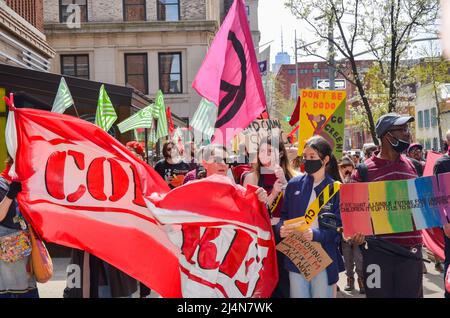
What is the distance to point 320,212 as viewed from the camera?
4867 mm

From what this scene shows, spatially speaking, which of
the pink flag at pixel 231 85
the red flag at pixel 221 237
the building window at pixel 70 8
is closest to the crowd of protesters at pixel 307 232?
the red flag at pixel 221 237

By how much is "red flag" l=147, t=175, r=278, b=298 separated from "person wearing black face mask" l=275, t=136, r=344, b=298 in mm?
202

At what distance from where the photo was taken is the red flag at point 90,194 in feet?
16.8

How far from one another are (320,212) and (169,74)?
29.6 m

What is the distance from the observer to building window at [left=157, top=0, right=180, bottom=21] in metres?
33.8

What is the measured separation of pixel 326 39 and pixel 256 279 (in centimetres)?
1391

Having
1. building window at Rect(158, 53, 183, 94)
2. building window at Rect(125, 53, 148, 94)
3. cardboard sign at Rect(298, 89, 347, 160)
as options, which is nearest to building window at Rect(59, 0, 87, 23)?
building window at Rect(125, 53, 148, 94)

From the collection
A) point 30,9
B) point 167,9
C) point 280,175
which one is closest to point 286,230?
point 280,175

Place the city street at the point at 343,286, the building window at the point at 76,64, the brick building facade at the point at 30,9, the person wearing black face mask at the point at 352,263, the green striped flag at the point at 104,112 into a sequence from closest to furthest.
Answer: the city street at the point at 343,286 < the person wearing black face mask at the point at 352,263 < the green striped flag at the point at 104,112 < the brick building facade at the point at 30,9 < the building window at the point at 76,64

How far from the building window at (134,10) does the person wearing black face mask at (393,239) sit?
29839 mm

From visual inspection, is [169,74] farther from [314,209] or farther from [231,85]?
[314,209]

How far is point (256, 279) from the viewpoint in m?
4.91

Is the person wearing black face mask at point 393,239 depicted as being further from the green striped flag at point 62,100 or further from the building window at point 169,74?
the building window at point 169,74

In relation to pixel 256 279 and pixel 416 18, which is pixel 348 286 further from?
pixel 416 18
